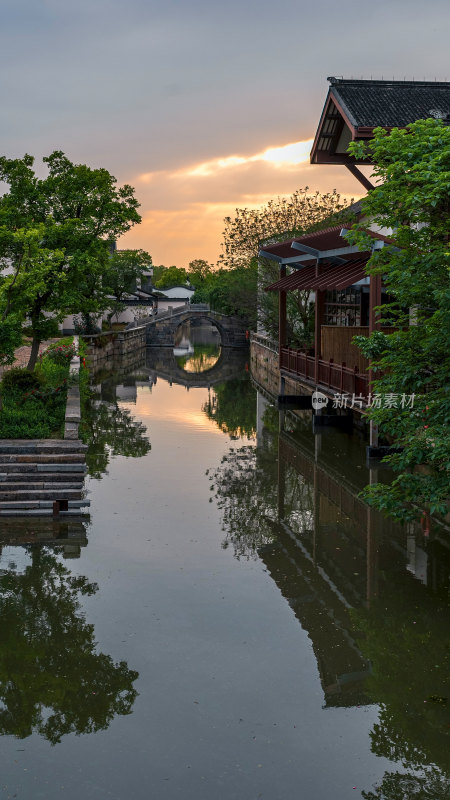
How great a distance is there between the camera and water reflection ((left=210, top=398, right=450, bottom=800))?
802 cm

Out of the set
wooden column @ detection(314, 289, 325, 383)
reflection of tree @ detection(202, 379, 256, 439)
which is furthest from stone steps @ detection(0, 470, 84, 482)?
wooden column @ detection(314, 289, 325, 383)

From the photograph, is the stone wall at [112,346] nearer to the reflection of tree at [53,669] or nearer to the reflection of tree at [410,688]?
the reflection of tree at [53,669]

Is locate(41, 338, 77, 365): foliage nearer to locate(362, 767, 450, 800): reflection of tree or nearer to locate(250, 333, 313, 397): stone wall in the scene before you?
locate(250, 333, 313, 397): stone wall

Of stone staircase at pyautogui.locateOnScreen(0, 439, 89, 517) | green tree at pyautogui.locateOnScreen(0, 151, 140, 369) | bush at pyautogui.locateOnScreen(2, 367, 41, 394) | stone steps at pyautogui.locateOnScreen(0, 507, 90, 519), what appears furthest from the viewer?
bush at pyautogui.locateOnScreen(2, 367, 41, 394)

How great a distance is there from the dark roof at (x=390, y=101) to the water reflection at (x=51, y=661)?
50.9 feet

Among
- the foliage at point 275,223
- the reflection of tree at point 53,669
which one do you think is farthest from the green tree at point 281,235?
the reflection of tree at point 53,669

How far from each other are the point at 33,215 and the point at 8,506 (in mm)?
16924

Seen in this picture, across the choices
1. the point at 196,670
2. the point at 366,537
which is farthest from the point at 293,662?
the point at 366,537

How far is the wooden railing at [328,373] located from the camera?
22.4m

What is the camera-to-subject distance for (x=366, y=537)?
48.7 feet

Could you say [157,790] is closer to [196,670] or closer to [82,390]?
[196,670]

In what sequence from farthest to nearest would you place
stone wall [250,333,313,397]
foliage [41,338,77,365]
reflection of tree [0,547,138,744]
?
stone wall [250,333,313,397], foliage [41,338,77,365], reflection of tree [0,547,138,744]

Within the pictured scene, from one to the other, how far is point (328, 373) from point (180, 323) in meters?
57.9

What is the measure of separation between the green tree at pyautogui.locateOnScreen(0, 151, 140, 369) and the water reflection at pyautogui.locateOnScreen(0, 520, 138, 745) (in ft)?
33.0
